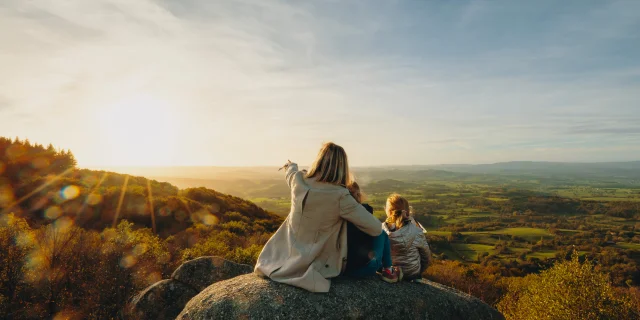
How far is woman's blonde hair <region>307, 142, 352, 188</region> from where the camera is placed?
5695 mm

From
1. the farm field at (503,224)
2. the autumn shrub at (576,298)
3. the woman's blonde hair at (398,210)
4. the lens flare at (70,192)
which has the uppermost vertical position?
the woman's blonde hair at (398,210)

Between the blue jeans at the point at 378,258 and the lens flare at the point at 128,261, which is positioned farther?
the lens flare at the point at 128,261

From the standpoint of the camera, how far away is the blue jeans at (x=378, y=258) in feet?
20.8

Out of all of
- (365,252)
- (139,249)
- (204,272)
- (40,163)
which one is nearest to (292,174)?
(365,252)

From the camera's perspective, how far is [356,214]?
5758 mm

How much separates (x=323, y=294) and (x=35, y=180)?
139 feet

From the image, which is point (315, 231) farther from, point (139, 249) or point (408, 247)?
point (139, 249)

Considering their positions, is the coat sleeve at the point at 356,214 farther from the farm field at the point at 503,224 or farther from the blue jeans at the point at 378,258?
the farm field at the point at 503,224

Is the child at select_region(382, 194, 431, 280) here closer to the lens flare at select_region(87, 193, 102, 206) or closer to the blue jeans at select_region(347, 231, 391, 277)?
the blue jeans at select_region(347, 231, 391, 277)

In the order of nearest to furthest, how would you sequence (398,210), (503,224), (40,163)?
(398,210) → (40,163) → (503,224)

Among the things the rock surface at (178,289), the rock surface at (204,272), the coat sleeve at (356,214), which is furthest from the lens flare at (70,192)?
the coat sleeve at (356,214)

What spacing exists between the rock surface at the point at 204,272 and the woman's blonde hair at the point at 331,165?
696 cm

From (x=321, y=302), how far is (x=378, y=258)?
52.0 inches

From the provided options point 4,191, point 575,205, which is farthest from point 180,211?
point 575,205
